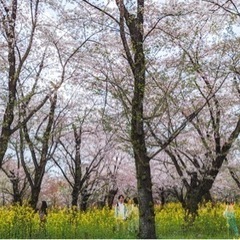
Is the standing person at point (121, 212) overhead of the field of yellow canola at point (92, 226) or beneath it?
overhead

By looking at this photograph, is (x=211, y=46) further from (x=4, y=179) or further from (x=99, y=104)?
(x=4, y=179)

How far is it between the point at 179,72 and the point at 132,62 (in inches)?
78.6

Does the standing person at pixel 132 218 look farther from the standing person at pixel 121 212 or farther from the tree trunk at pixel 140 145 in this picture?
the tree trunk at pixel 140 145

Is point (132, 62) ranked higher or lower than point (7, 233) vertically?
higher

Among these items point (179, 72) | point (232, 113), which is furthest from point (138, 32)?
point (232, 113)

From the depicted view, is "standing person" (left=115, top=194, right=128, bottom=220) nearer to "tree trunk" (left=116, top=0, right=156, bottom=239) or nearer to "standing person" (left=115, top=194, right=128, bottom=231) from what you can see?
"standing person" (left=115, top=194, right=128, bottom=231)

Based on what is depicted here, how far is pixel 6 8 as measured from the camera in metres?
14.0

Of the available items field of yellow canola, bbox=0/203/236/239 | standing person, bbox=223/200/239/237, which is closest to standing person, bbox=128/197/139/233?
field of yellow canola, bbox=0/203/236/239

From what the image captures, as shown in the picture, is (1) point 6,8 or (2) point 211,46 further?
(2) point 211,46

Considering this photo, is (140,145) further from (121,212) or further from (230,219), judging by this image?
(230,219)

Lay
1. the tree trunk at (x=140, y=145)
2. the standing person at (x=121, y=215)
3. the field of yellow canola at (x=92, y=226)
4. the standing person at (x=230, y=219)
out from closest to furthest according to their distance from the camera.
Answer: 1. the tree trunk at (x=140, y=145)
2. the field of yellow canola at (x=92, y=226)
3. the standing person at (x=121, y=215)
4. the standing person at (x=230, y=219)

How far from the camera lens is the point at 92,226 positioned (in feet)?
50.4

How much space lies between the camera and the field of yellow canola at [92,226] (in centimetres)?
1459

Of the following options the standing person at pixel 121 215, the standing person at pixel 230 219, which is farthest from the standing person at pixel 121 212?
the standing person at pixel 230 219
